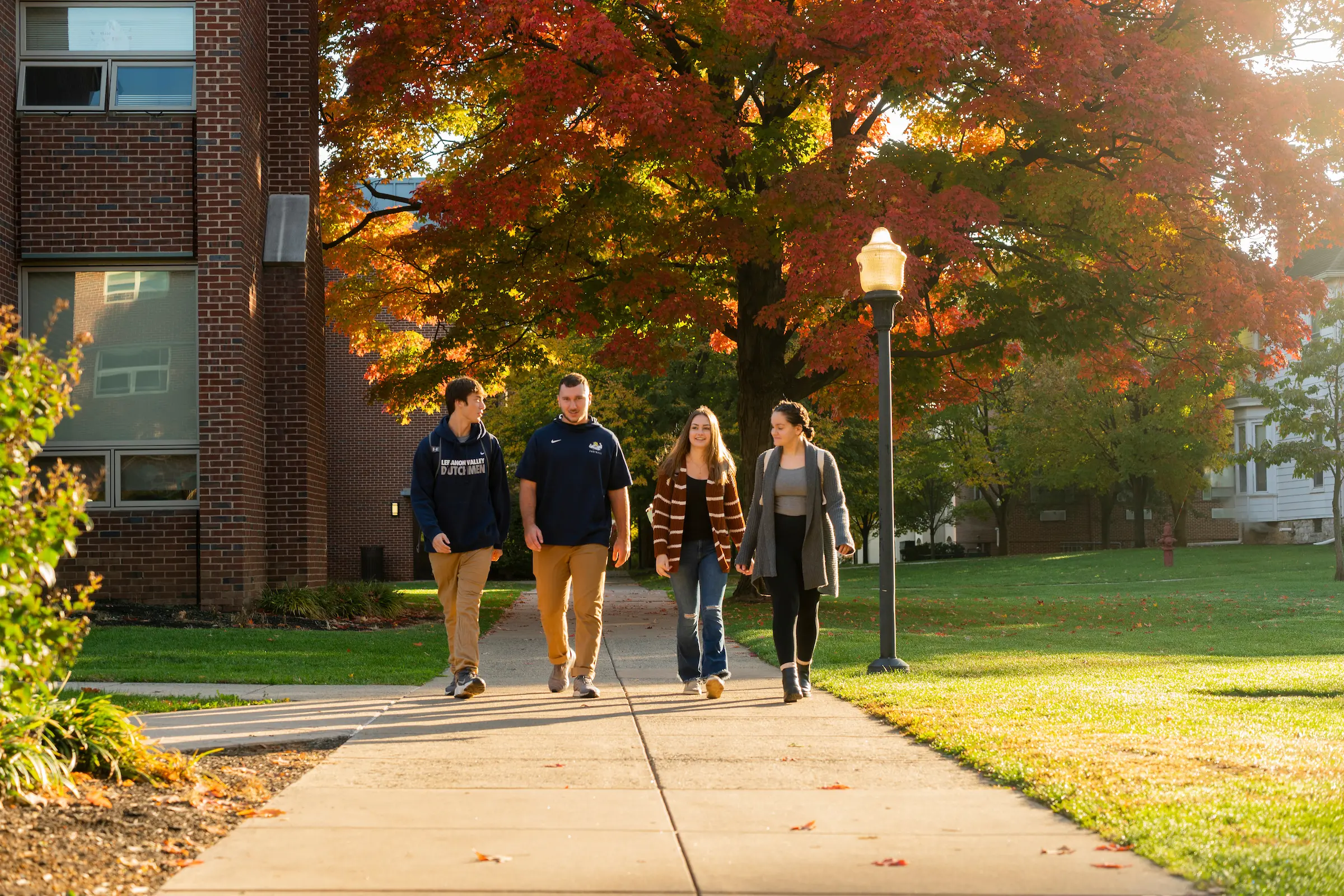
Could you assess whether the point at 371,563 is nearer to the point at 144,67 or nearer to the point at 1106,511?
the point at 144,67

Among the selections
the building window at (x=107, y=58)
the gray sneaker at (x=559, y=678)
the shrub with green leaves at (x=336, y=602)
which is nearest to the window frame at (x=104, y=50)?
the building window at (x=107, y=58)

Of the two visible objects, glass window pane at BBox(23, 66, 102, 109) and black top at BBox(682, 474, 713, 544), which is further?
glass window pane at BBox(23, 66, 102, 109)

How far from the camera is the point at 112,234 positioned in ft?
50.3

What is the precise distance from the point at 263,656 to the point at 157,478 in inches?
170

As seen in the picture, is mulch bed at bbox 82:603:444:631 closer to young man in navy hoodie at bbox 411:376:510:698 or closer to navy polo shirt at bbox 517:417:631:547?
young man in navy hoodie at bbox 411:376:510:698

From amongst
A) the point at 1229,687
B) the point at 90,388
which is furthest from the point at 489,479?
the point at 90,388

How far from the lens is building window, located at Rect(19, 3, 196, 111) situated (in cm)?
1528

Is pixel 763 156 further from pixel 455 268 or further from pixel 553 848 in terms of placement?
pixel 553 848

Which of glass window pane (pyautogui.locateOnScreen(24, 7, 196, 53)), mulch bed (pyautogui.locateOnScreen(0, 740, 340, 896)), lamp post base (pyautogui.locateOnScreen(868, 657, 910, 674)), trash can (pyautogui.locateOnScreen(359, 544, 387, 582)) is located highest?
glass window pane (pyautogui.locateOnScreen(24, 7, 196, 53))

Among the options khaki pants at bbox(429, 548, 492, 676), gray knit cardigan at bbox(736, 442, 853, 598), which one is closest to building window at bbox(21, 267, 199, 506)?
khaki pants at bbox(429, 548, 492, 676)

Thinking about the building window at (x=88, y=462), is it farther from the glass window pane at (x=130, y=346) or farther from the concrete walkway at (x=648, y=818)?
the concrete walkway at (x=648, y=818)

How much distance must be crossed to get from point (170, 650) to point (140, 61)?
733 cm

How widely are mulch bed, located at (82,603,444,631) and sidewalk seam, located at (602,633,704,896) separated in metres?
5.73

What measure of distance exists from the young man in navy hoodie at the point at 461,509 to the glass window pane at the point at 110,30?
29.6 feet
